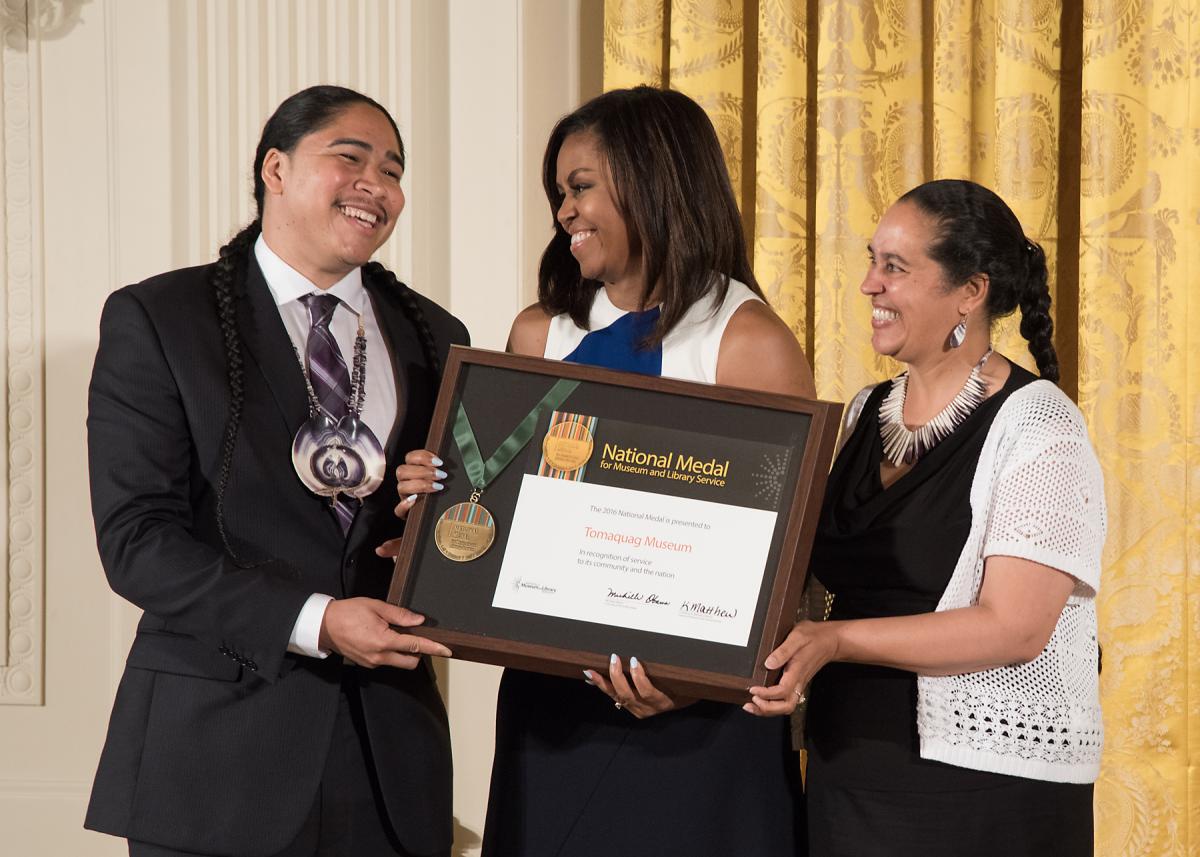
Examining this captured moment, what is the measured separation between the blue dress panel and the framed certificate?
0.29 meters

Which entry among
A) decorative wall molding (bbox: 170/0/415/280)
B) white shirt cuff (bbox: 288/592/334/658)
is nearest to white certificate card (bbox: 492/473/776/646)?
white shirt cuff (bbox: 288/592/334/658)

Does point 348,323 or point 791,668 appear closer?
point 791,668

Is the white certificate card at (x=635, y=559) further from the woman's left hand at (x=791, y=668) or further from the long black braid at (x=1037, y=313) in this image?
the long black braid at (x=1037, y=313)

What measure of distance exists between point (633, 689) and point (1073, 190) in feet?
6.20

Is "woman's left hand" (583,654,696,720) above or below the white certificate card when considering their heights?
below

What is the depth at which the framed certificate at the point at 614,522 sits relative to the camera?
1.65 meters

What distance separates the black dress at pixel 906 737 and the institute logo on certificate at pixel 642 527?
0.90 ft

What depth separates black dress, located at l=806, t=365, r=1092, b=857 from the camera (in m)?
1.77

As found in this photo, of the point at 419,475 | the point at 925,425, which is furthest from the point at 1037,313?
the point at 419,475

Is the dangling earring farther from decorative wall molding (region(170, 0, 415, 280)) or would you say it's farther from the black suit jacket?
decorative wall molding (region(170, 0, 415, 280))

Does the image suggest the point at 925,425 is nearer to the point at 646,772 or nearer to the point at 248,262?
the point at 646,772

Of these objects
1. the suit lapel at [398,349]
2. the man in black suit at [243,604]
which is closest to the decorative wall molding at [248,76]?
the suit lapel at [398,349]

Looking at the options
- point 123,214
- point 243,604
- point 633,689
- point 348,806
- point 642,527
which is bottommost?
point 348,806

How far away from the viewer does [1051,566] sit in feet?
5.56
